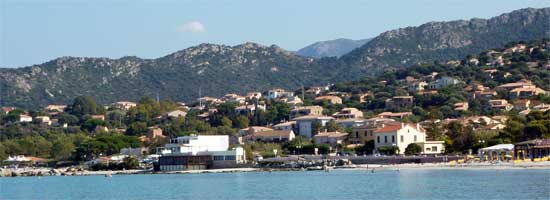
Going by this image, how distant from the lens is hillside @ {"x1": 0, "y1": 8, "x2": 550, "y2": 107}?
17488 cm

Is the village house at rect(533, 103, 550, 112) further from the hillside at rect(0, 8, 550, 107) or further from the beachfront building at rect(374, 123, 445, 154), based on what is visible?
the hillside at rect(0, 8, 550, 107)

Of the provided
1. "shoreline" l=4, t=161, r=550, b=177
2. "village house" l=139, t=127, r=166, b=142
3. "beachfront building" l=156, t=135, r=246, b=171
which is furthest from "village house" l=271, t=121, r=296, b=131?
"shoreline" l=4, t=161, r=550, b=177

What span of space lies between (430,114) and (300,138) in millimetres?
12195

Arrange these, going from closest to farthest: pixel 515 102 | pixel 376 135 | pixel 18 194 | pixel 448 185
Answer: pixel 448 185 → pixel 18 194 → pixel 376 135 → pixel 515 102

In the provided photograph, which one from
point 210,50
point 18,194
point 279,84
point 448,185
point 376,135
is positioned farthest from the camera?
point 210,50

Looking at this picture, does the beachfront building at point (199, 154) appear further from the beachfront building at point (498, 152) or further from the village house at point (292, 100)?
the village house at point (292, 100)

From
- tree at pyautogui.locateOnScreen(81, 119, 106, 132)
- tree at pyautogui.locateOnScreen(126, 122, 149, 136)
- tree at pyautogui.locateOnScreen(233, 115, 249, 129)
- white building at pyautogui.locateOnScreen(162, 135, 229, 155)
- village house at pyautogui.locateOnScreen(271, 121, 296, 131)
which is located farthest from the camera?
tree at pyautogui.locateOnScreen(81, 119, 106, 132)

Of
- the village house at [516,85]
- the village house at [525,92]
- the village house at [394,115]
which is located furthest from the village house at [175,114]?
the village house at [525,92]

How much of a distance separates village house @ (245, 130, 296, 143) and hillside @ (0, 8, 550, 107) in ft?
260

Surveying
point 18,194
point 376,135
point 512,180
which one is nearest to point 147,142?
point 376,135

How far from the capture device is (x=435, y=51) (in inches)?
7387

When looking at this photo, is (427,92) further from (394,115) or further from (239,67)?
(239,67)

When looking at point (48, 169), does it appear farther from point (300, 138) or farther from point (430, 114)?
point (430, 114)

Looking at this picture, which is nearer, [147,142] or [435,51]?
[147,142]
